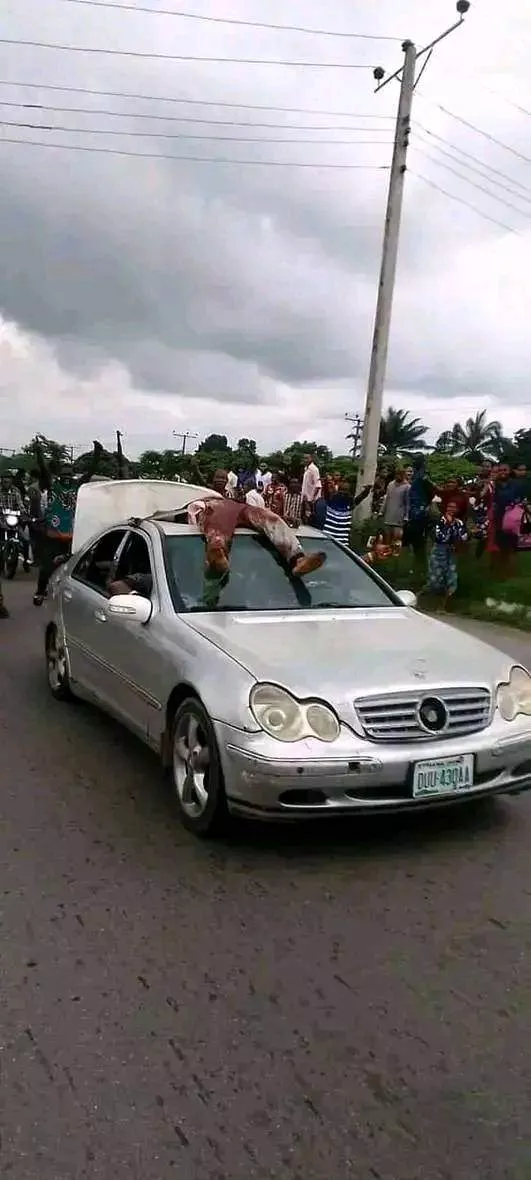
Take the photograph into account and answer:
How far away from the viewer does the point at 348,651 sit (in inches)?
185

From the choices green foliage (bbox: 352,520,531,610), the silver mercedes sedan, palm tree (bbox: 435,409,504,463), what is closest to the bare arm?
green foliage (bbox: 352,520,531,610)

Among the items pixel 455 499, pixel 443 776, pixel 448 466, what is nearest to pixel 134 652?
pixel 443 776

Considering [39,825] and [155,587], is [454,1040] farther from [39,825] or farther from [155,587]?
[155,587]

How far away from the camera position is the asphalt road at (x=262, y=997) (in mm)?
2480

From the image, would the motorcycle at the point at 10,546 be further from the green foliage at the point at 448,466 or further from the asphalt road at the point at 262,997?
the green foliage at the point at 448,466

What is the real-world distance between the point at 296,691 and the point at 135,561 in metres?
2.14

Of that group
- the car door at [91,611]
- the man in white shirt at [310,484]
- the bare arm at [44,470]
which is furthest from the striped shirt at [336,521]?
the car door at [91,611]

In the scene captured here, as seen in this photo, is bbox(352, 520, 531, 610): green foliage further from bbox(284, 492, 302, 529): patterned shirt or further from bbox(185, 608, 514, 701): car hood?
bbox(185, 608, 514, 701): car hood

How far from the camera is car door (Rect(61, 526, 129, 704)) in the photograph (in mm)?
6137

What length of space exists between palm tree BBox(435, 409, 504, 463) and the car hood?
7314 centimetres

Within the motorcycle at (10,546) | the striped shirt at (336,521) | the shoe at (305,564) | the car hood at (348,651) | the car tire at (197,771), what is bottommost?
the motorcycle at (10,546)

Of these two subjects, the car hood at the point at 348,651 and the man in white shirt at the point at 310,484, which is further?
the man in white shirt at the point at 310,484

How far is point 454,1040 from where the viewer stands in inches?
116

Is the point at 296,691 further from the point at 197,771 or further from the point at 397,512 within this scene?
the point at 397,512
